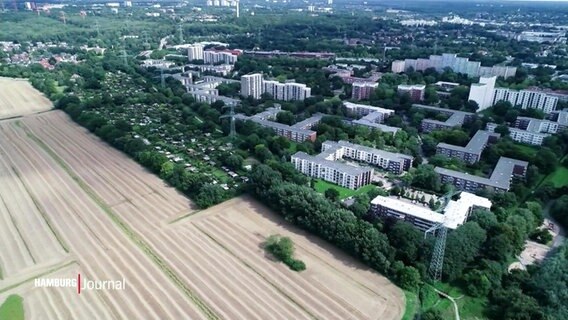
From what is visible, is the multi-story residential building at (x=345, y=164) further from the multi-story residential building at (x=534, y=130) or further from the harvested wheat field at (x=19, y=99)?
the harvested wheat field at (x=19, y=99)

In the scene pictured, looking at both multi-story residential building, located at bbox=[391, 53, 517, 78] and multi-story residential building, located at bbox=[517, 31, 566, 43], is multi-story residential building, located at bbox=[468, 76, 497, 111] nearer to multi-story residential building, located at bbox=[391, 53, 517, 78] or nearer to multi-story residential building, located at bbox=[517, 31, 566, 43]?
multi-story residential building, located at bbox=[391, 53, 517, 78]

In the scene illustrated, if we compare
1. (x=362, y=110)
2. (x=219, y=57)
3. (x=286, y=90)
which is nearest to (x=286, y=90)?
(x=286, y=90)

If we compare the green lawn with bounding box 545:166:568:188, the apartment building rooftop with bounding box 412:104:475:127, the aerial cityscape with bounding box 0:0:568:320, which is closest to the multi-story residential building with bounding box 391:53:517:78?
the aerial cityscape with bounding box 0:0:568:320

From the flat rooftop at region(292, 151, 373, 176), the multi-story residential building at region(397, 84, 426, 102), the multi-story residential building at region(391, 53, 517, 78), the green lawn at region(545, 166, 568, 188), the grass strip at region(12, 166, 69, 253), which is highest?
the multi-story residential building at region(391, 53, 517, 78)

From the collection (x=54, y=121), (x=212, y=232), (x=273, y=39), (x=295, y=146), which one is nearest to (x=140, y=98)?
(x=54, y=121)

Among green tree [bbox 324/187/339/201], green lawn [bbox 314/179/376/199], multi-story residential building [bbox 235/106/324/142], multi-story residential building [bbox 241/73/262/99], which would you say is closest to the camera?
green tree [bbox 324/187/339/201]

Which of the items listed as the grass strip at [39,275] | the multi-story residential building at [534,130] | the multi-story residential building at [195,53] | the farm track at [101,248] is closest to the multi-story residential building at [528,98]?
the multi-story residential building at [534,130]
